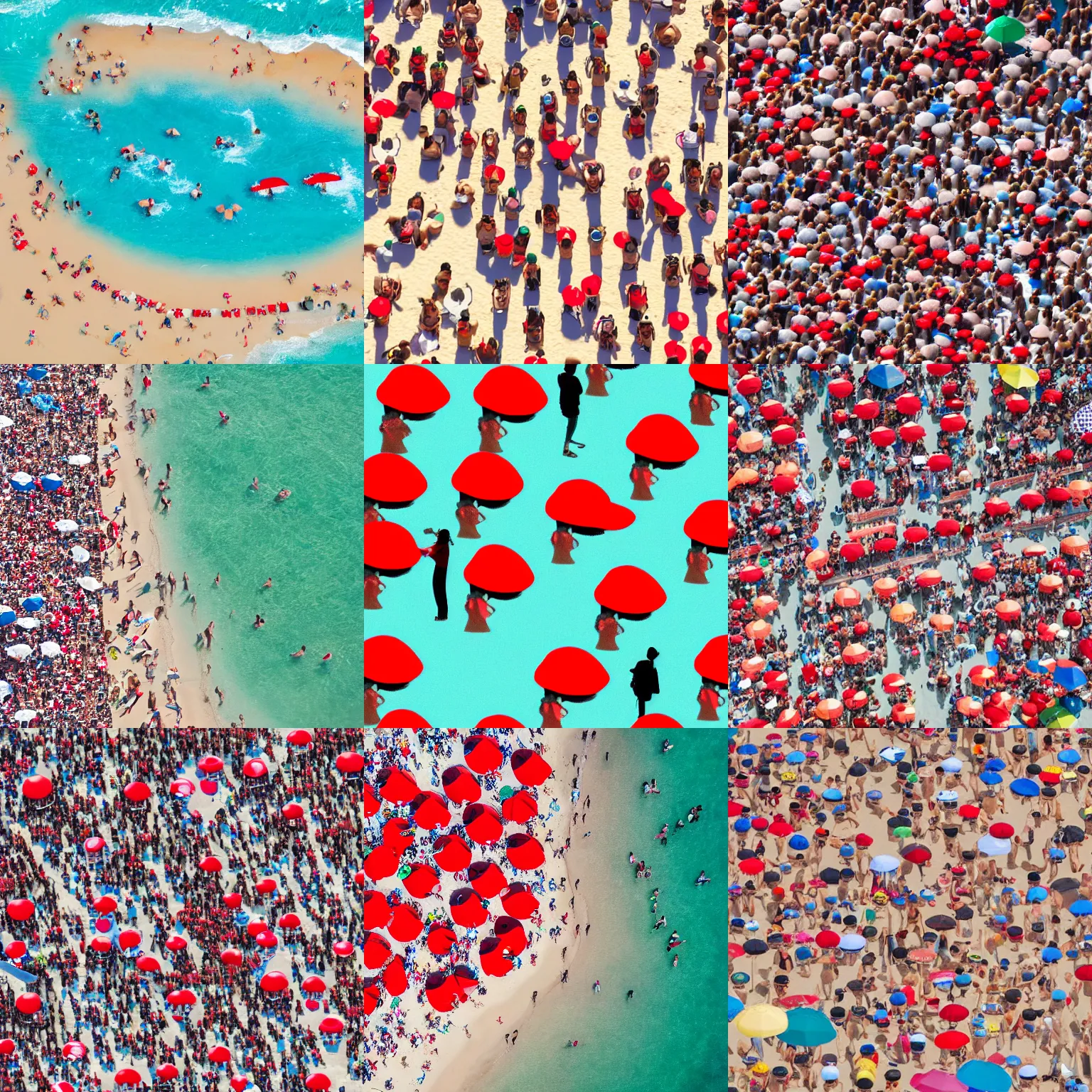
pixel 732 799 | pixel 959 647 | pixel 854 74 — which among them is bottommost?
pixel 732 799

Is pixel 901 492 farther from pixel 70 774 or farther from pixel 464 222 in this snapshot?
pixel 70 774

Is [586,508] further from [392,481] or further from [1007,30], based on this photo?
[1007,30]

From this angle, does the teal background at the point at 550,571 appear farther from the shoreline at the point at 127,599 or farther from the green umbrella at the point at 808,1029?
the green umbrella at the point at 808,1029

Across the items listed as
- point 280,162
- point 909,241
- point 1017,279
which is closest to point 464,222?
point 280,162

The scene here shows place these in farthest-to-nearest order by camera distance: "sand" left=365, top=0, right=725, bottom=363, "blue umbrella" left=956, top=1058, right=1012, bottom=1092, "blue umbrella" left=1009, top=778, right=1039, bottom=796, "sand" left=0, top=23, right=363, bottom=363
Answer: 1. "sand" left=0, top=23, right=363, bottom=363
2. "sand" left=365, top=0, right=725, bottom=363
3. "blue umbrella" left=1009, top=778, right=1039, bottom=796
4. "blue umbrella" left=956, top=1058, right=1012, bottom=1092

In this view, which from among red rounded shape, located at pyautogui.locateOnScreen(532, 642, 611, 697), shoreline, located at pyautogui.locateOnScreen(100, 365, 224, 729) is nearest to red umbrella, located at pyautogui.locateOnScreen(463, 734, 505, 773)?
red rounded shape, located at pyautogui.locateOnScreen(532, 642, 611, 697)

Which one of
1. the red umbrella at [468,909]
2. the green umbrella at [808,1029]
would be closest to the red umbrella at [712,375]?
the red umbrella at [468,909]

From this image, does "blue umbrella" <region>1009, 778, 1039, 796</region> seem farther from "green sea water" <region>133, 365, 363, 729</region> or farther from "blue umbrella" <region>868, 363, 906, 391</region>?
"green sea water" <region>133, 365, 363, 729</region>

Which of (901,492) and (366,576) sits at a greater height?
(901,492)
